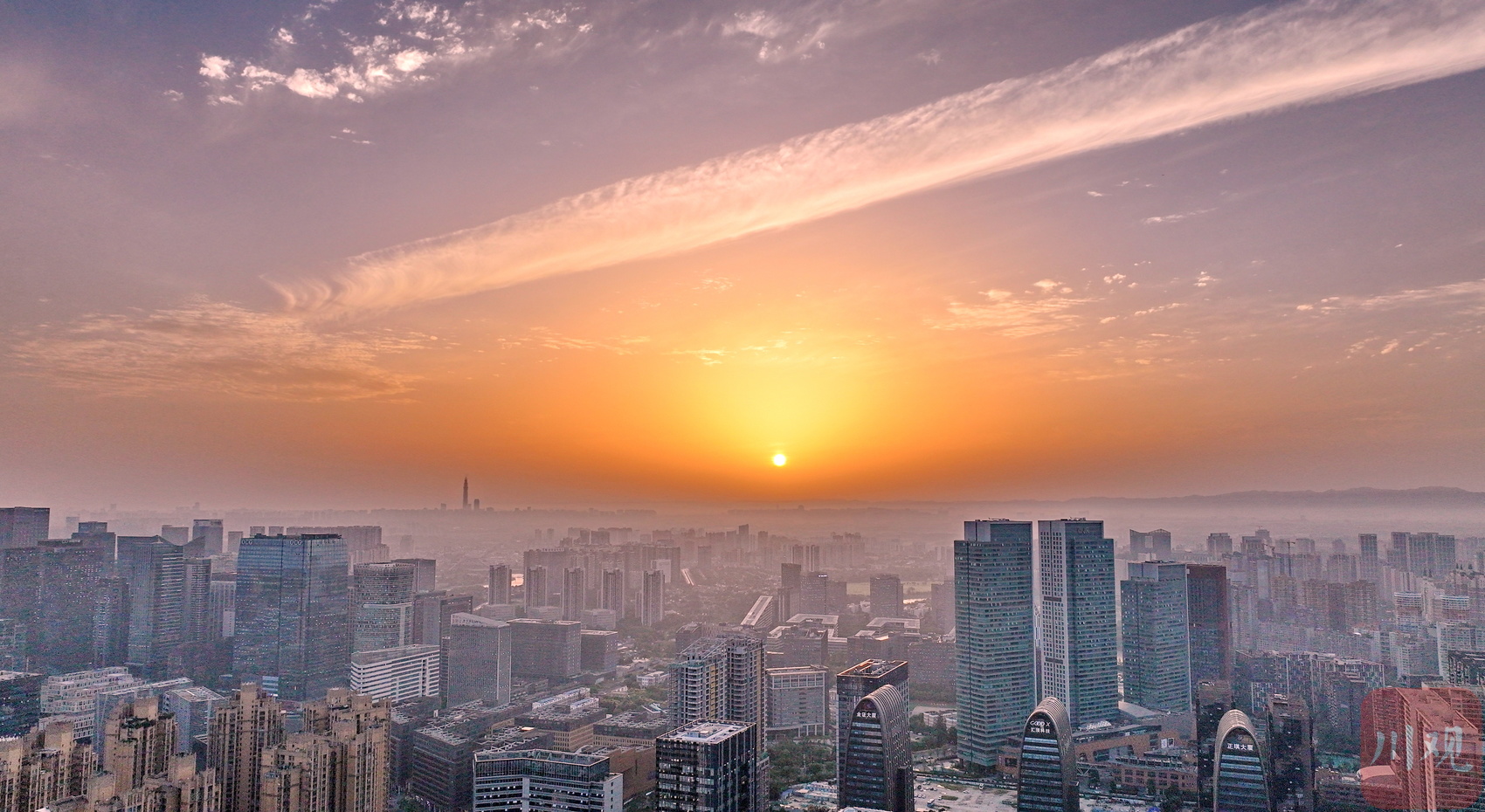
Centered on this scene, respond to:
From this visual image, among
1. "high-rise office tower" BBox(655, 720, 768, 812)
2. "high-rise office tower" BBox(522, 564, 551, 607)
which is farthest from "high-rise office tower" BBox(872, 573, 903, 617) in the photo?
"high-rise office tower" BBox(655, 720, 768, 812)

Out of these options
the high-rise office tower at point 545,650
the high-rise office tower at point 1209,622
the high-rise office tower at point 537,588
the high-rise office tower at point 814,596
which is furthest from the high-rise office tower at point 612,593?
the high-rise office tower at point 1209,622

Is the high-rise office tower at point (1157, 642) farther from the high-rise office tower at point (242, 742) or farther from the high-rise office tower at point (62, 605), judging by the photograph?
the high-rise office tower at point (62, 605)

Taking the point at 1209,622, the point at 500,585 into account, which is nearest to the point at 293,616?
the point at 500,585

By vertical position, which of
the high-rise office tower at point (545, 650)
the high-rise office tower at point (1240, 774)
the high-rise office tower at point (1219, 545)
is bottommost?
the high-rise office tower at point (545, 650)

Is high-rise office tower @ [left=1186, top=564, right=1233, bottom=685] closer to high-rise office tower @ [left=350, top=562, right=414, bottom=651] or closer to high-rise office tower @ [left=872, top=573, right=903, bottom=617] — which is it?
high-rise office tower @ [left=872, top=573, right=903, bottom=617]

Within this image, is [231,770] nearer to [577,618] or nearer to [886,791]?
[886,791]

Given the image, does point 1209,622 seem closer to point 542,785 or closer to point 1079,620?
point 1079,620
